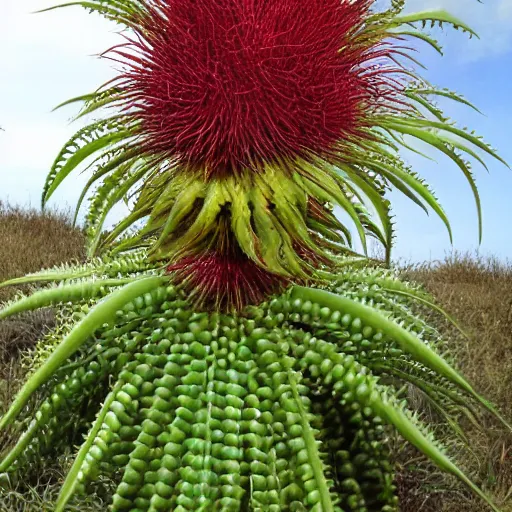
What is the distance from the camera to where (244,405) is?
1345 millimetres

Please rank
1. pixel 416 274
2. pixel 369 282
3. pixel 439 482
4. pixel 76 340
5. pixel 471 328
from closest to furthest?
1. pixel 76 340
2. pixel 369 282
3. pixel 439 482
4. pixel 471 328
5. pixel 416 274

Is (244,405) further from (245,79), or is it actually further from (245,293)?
(245,79)

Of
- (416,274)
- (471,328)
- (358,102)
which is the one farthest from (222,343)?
(416,274)

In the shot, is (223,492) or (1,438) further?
(1,438)

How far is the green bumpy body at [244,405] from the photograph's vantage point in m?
1.27

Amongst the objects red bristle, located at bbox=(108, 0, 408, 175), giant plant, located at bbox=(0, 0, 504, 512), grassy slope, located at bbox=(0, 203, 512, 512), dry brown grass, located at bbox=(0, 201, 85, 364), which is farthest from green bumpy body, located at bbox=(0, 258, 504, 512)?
dry brown grass, located at bbox=(0, 201, 85, 364)

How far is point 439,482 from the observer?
2.11m

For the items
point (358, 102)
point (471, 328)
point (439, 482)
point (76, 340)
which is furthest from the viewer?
point (471, 328)

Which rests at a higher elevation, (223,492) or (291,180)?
(291,180)

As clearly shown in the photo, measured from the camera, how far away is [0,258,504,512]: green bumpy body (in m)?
1.27

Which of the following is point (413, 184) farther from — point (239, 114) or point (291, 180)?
point (239, 114)

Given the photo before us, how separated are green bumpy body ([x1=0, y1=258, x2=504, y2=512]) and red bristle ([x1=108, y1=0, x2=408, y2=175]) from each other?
1.05 ft

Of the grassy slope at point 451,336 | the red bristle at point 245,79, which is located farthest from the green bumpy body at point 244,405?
the grassy slope at point 451,336

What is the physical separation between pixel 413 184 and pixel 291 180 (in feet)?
1.06
